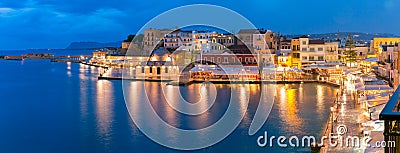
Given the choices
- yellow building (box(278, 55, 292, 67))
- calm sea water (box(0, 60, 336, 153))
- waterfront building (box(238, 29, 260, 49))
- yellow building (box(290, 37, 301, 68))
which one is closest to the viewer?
calm sea water (box(0, 60, 336, 153))

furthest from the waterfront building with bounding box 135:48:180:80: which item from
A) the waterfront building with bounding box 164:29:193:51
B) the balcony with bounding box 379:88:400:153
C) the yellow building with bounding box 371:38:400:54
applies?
the balcony with bounding box 379:88:400:153

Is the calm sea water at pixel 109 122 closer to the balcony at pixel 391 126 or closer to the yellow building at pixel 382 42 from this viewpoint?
the balcony at pixel 391 126

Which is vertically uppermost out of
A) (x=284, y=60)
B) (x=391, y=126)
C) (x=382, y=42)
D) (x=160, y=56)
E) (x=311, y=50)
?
(x=382, y=42)

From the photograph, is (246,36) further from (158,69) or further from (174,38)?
(174,38)

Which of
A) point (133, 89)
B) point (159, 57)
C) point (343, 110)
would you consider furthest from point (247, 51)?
point (343, 110)

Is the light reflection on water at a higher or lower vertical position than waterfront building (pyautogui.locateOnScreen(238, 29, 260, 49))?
lower

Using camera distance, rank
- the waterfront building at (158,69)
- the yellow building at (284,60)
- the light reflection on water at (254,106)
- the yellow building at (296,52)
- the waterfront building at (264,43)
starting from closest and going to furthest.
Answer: the light reflection on water at (254,106), the waterfront building at (158,69), the yellow building at (284,60), the yellow building at (296,52), the waterfront building at (264,43)

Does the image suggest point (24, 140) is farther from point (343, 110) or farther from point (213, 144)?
point (343, 110)

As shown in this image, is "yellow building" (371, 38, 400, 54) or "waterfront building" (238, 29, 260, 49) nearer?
"waterfront building" (238, 29, 260, 49)

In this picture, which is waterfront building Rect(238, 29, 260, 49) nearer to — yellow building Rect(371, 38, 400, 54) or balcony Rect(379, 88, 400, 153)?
yellow building Rect(371, 38, 400, 54)

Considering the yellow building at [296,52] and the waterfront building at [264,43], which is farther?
the waterfront building at [264,43]

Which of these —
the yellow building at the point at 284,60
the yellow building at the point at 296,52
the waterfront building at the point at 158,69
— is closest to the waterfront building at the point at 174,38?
the waterfront building at the point at 158,69

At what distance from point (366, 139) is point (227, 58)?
1811cm

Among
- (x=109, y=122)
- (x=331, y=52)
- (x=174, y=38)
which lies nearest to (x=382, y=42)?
(x=331, y=52)
